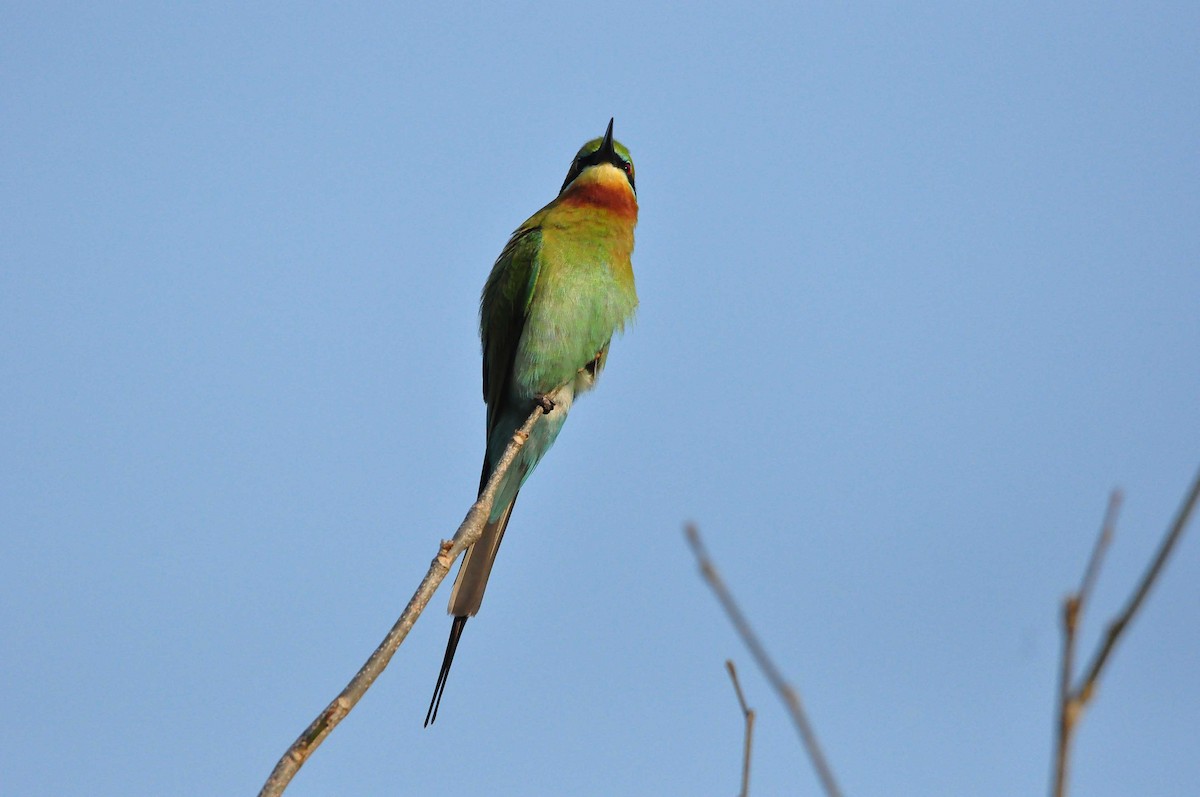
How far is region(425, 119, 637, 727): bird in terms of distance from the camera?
488 cm

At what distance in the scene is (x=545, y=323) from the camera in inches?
192

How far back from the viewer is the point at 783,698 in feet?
3.44

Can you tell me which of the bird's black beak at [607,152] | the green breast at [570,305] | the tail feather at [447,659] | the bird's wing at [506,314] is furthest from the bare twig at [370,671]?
the bird's black beak at [607,152]

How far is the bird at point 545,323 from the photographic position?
16.0 ft

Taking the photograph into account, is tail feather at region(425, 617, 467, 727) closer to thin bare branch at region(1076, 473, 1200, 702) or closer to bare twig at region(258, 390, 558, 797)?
bare twig at region(258, 390, 558, 797)

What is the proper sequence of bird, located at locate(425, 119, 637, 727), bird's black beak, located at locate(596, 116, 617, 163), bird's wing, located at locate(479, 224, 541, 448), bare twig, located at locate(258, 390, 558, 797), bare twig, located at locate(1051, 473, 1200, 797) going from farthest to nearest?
bird's black beak, located at locate(596, 116, 617, 163) < bird's wing, located at locate(479, 224, 541, 448) < bird, located at locate(425, 119, 637, 727) < bare twig, located at locate(258, 390, 558, 797) < bare twig, located at locate(1051, 473, 1200, 797)

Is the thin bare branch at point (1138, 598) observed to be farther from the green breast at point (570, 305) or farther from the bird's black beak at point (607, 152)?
the bird's black beak at point (607, 152)

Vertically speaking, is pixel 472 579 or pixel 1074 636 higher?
pixel 472 579

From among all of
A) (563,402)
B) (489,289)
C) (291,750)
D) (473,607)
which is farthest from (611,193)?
(291,750)

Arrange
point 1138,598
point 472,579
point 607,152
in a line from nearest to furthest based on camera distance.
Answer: point 1138,598 < point 472,579 < point 607,152

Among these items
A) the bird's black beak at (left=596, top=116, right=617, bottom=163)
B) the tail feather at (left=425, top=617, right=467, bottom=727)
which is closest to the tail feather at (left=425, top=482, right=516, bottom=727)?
the tail feather at (left=425, top=617, right=467, bottom=727)

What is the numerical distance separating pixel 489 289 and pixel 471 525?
105 inches

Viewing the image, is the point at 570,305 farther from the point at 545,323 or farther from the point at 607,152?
the point at 607,152

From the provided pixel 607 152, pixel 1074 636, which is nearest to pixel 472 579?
pixel 607 152
